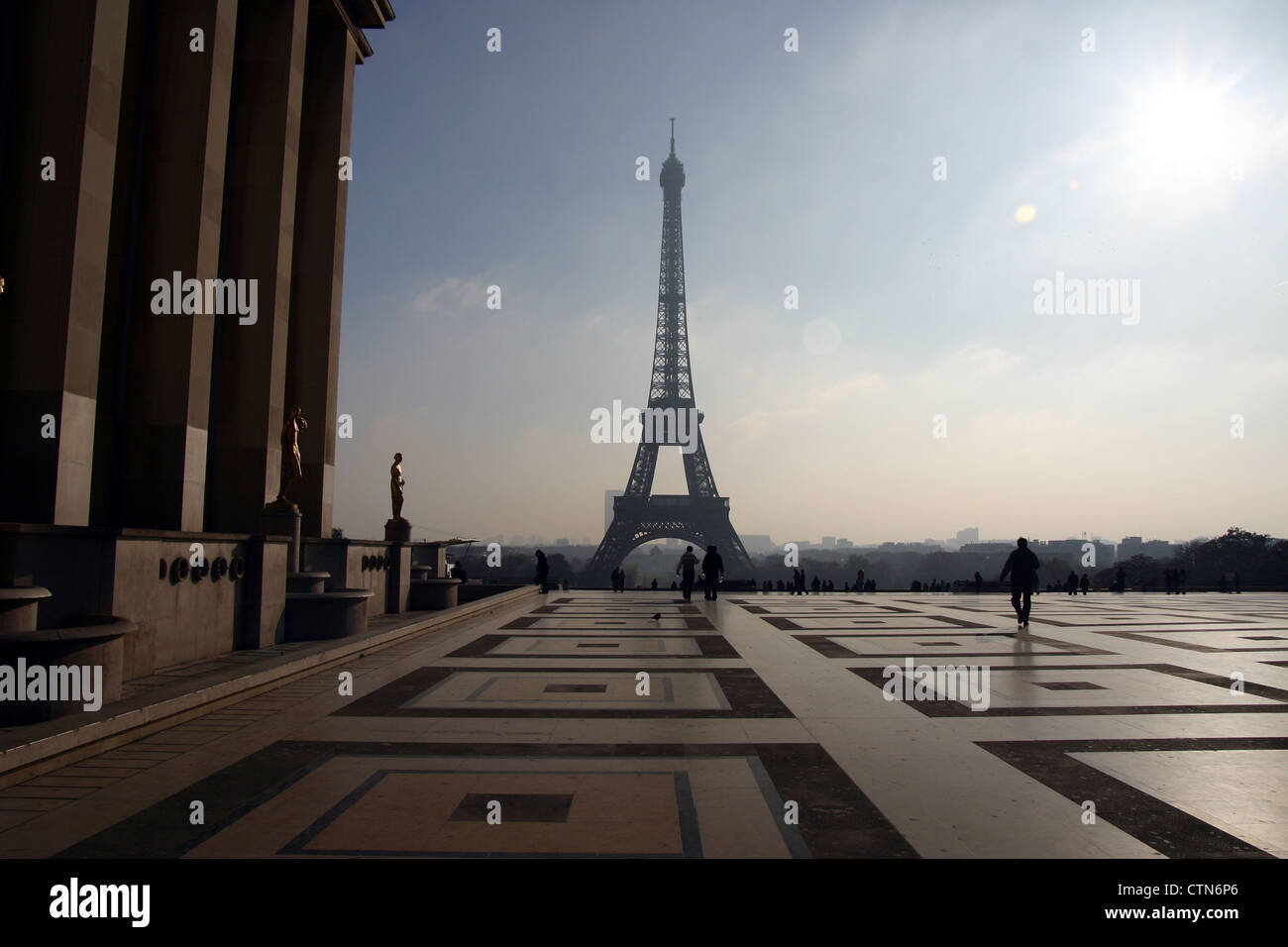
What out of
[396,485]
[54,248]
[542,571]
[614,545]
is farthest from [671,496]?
[54,248]

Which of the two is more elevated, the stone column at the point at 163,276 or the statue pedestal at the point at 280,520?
the stone column at the point at 163,276

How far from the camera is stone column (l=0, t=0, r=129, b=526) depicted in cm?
1001

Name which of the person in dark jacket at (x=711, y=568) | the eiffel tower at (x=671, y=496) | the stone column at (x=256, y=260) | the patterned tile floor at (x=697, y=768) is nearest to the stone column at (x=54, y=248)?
the patterned tile floor at (x=697, y=768)

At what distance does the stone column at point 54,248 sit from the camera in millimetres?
10008

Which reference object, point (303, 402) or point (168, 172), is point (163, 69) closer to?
point (168, 172)

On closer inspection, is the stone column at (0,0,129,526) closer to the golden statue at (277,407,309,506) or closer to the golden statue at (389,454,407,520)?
the golden statue at (277,407,309,506)

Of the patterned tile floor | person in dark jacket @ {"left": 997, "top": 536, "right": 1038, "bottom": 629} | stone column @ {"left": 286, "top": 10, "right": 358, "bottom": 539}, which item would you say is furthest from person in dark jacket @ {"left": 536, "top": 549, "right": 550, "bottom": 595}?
the patterned tile floor

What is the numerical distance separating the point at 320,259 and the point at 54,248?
9931mm

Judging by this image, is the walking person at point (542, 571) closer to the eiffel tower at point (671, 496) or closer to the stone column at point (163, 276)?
the stone column at point (163, 276)

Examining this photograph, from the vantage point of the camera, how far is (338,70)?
20500 millimetres

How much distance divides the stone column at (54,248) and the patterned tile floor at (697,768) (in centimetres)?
457

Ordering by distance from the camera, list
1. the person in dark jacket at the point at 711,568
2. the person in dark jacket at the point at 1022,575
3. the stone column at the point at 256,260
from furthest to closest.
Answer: the person in dark jacket at the point at 711,568 < the stone column at the point at 256,260 < the person in dark jacket at the point at 1022,575

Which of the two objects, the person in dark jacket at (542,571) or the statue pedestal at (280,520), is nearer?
the statue pedestal at (280,520)
